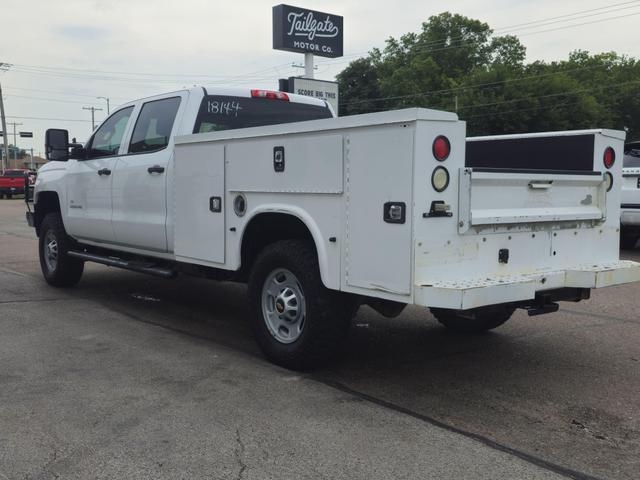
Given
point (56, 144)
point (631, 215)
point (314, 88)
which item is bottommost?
point (631, 215)

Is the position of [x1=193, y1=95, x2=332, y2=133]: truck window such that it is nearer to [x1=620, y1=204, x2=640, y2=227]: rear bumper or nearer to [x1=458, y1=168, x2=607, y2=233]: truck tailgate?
[x1=458, y1=168, x2=607, y2=233]: truck tailgate

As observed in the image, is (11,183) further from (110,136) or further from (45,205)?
(110,136)

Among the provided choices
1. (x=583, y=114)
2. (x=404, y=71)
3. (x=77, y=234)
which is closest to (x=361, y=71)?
(x=404, y=71)

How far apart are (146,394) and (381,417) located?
1.59m

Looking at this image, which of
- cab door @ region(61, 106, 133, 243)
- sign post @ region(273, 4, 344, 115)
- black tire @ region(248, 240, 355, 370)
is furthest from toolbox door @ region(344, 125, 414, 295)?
sign post @ region(273, 4, 344, 115)

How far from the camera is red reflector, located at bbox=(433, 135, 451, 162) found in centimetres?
387

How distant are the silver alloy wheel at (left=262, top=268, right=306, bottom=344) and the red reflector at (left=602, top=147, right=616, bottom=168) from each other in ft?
8.38

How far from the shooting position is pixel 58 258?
8164 mm

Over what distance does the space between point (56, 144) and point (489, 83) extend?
43862 mm

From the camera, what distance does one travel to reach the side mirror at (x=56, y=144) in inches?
297

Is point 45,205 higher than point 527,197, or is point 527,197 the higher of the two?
point 527,197

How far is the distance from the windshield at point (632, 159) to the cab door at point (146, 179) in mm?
7733

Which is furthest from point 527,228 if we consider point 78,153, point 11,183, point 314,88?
point 11,183

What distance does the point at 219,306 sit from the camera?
748 cm
